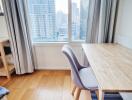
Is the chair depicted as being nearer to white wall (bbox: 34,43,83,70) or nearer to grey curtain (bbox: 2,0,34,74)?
white wall (bbox: 34,43,83,70)

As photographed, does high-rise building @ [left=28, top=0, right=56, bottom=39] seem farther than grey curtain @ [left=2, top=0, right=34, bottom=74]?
Yes

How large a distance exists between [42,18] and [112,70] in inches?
→ 78.0

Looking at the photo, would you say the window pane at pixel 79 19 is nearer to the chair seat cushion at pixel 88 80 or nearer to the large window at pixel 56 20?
the large window at pixel 56 20

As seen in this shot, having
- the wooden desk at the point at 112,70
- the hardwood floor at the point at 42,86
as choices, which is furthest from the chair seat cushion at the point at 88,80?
the hardwood floor at the point at 42,86

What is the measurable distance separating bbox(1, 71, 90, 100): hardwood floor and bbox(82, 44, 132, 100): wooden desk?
83 cm

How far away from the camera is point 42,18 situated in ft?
8.84

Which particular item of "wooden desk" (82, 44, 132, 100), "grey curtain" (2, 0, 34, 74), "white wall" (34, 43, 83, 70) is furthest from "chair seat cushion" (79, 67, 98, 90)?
"grey curtain" (2, 0, 34, 74)

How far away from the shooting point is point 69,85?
2.34 m

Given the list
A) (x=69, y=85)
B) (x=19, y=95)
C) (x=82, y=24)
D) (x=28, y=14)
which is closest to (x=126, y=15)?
(x=82, y=24)

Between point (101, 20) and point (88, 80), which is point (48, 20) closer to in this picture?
point (101, 20)

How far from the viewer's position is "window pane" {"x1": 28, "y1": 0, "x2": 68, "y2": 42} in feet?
8.54

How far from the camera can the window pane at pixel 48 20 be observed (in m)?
2.60

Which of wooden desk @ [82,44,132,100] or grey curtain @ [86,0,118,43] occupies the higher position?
grey curtain @ [86,0,118,43]

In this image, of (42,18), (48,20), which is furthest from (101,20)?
(42,18)
